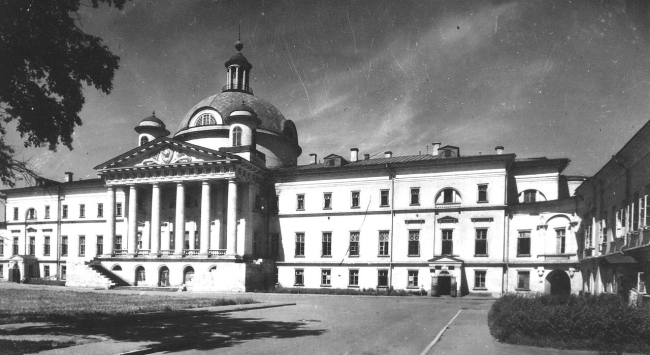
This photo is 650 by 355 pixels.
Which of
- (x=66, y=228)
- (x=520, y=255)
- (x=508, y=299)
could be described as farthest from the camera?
(x=66, y=228)

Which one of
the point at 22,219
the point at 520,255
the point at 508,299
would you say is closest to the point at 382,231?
the point at 520,255

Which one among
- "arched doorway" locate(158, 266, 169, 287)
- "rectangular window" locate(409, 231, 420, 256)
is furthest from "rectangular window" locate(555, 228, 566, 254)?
"arched doorway" locate(158, 266, 169, 287)

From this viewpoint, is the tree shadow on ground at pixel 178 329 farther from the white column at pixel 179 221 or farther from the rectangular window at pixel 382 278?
the white column at pixel 179 221

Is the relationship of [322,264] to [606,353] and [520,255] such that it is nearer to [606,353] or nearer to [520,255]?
[520,255]

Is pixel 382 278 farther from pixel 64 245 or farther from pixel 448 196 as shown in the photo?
pixel 64 245

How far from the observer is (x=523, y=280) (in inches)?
1716

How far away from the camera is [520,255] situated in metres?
44.1

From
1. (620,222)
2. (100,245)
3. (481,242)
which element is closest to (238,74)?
(100,245)

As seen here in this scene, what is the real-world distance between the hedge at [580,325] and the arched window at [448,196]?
101 ft

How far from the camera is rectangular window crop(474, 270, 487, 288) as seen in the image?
44781 mm

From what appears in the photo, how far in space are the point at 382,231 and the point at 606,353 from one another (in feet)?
116

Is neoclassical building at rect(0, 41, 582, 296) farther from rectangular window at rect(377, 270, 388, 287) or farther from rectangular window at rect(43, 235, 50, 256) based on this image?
rectangular window at rect(43, 235, 50, 256)

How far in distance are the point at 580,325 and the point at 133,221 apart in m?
45.9

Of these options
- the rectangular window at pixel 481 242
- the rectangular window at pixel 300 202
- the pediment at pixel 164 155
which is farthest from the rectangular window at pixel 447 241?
the pediment at pixel 164 155
